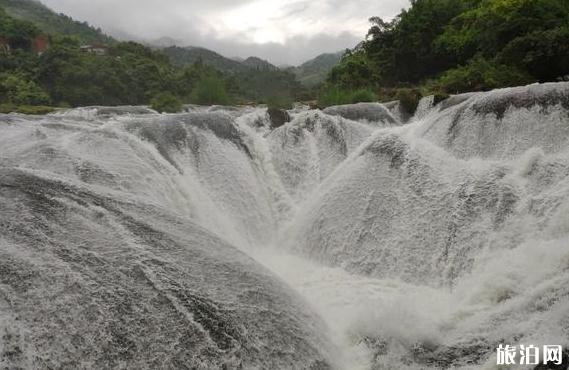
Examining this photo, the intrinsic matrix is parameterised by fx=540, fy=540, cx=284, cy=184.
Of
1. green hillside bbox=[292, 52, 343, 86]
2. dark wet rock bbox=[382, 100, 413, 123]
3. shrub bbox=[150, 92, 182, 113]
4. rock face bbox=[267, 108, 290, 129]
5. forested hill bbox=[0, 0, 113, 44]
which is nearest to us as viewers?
rock face bbox=[267, 108, 290, 129]

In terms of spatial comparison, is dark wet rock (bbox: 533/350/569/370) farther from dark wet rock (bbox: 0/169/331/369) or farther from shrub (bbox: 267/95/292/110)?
shrub (bbox: 267/95/292/110)

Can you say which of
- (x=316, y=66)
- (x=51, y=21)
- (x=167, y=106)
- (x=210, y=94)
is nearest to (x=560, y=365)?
(x=167, y=106)

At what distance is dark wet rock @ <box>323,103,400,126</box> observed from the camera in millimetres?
12211

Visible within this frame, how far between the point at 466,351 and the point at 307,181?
→ 6.09m

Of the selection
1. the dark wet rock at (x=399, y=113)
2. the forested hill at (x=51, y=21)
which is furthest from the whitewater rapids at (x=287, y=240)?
the forested hill at (x=51, y=21)

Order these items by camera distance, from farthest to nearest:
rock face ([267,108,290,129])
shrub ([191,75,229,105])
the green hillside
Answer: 1. the green hillside
2. shrub ([191,75,229,105])
3. rock face ([267,108,290,129])

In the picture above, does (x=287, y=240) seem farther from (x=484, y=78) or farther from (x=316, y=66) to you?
(x=316, y=66)

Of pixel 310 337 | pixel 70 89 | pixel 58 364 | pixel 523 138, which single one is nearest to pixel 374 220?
pixel 523 138

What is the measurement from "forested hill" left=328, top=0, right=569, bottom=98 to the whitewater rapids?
2.98 m

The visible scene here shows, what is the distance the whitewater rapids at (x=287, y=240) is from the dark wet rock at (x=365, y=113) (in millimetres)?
1098

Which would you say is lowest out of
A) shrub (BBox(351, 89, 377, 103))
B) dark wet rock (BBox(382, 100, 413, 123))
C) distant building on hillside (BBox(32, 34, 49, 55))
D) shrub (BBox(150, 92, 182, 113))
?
dark wet rock (BBox(382, 100, 413, 123))

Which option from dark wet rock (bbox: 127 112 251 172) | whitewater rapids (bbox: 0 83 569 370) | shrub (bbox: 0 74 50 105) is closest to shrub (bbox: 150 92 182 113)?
whitewater rapids (bbox: 0 83 569 370)

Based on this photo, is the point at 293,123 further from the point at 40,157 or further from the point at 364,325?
the point at 364,325

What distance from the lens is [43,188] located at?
16.2 feet
